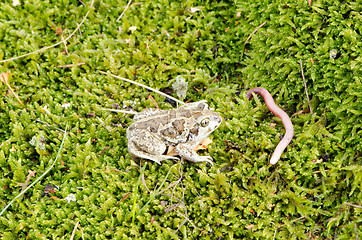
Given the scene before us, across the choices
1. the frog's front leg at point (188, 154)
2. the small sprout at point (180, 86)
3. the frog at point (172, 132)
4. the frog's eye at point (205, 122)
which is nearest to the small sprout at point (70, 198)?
the frog at point (172, 132)

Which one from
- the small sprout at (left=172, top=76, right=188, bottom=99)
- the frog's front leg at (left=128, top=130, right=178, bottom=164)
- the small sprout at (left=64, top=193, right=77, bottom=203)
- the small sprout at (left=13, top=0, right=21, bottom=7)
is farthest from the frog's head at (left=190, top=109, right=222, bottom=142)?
the small sprout at (left=13, top=0, right=21, bottom=7)

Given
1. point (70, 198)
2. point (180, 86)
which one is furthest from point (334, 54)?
point (70, 198)

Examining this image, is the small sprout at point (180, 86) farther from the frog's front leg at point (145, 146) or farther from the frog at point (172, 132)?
the frog's front leg at point (145, 146)

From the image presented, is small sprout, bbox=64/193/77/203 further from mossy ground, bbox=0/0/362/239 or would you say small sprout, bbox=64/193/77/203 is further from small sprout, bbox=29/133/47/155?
small sprout, bbox=29/133/47/155

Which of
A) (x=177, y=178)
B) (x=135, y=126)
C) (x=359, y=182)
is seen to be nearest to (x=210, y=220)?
(x=177, y=178)

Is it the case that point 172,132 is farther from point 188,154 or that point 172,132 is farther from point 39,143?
point 39,143
